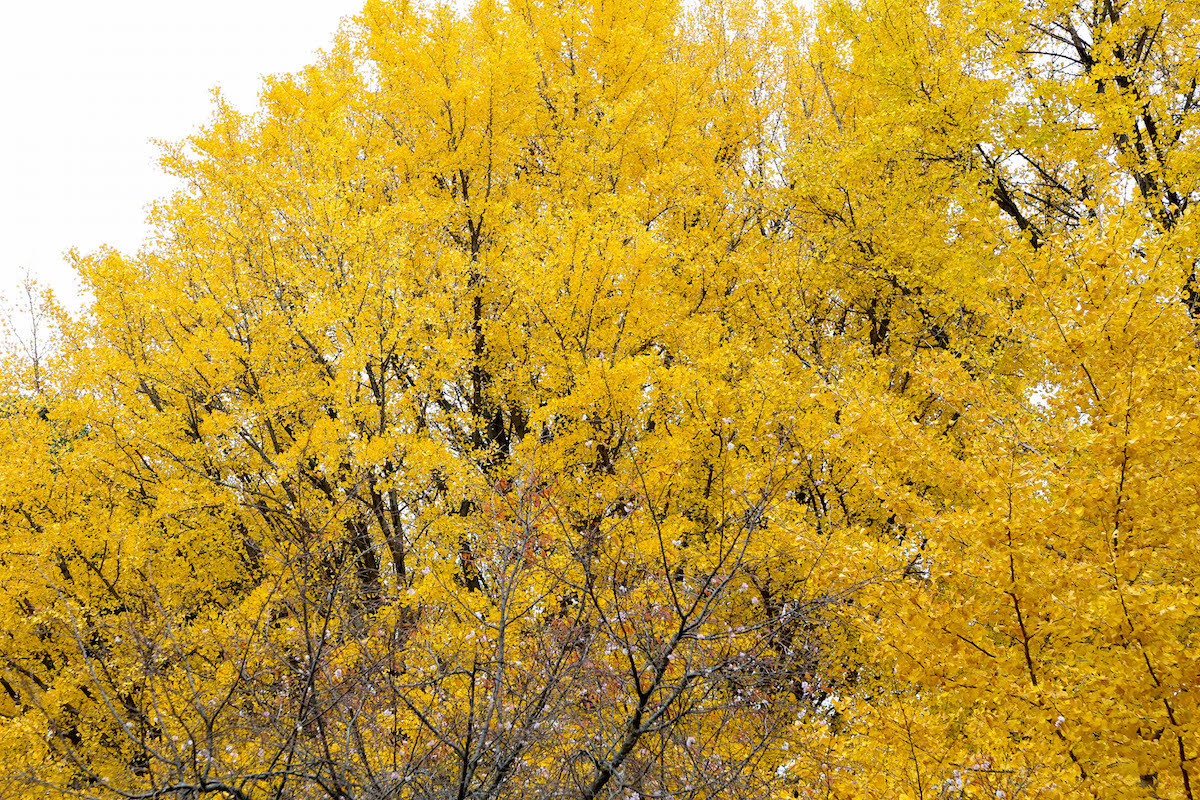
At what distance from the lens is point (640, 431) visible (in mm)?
8406

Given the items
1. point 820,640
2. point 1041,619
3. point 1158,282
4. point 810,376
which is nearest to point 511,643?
point 820,640

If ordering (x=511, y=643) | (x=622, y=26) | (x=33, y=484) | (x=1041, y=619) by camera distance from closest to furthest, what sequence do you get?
(x=1041, y=619) < (x=511, y=643) < (x=33, y=484) < (x=622, y=26)

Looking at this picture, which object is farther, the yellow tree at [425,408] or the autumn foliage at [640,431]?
the yellow tree at [425,408]

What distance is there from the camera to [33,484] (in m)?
9.00

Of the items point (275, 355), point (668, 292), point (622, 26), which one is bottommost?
point (275, 355)

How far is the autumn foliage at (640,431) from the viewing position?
410 cm

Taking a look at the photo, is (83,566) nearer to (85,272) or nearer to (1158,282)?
(85,272)

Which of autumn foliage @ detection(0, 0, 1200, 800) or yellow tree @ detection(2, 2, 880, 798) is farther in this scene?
yellow tree @ detection(2, 2, 880, 798)

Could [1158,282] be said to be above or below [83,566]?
above

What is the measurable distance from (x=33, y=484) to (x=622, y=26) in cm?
1086

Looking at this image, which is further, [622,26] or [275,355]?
[622,26]

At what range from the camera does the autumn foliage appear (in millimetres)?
4102

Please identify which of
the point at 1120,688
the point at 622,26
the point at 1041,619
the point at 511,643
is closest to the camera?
the point at 1120,688

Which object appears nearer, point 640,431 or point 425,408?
point 640,431
